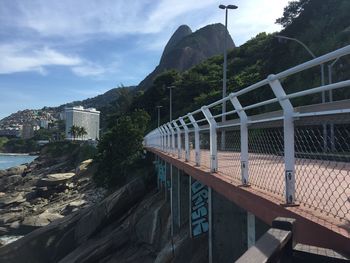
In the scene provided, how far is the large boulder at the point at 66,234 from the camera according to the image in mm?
22609

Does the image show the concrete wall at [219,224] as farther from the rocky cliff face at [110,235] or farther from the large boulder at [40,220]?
the large boulder at [40,220]

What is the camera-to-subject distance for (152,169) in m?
28.8

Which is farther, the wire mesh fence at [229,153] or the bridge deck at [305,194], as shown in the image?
the wire mesh fence at [229,153]

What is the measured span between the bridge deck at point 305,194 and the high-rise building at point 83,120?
148 m

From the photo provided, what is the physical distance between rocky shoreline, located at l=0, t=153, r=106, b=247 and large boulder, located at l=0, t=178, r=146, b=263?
7745 mm

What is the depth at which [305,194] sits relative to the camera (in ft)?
16.0

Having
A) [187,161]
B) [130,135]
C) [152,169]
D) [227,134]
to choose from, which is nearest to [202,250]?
[187,161]

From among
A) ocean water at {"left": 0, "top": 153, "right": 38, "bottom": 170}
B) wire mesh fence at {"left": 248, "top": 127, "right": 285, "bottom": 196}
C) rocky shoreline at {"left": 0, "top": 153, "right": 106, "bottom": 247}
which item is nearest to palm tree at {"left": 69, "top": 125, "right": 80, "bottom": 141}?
ocean water at {"left": 0, "top": 153, "right": 38, "bottom": 170}

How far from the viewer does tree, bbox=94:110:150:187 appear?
112 ft

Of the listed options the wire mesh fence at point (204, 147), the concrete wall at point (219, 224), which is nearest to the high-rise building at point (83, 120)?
the concrete wall at point (219, 224)

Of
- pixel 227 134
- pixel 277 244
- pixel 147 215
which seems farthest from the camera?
pixel 147 215

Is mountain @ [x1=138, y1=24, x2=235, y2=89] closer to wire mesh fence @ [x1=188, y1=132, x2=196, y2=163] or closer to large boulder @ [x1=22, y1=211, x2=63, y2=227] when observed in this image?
large boulder @ [x1=22, y1=211, x2=63, y2=227]

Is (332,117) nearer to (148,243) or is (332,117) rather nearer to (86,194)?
(148,243)

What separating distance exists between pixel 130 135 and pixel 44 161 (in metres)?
67.5
